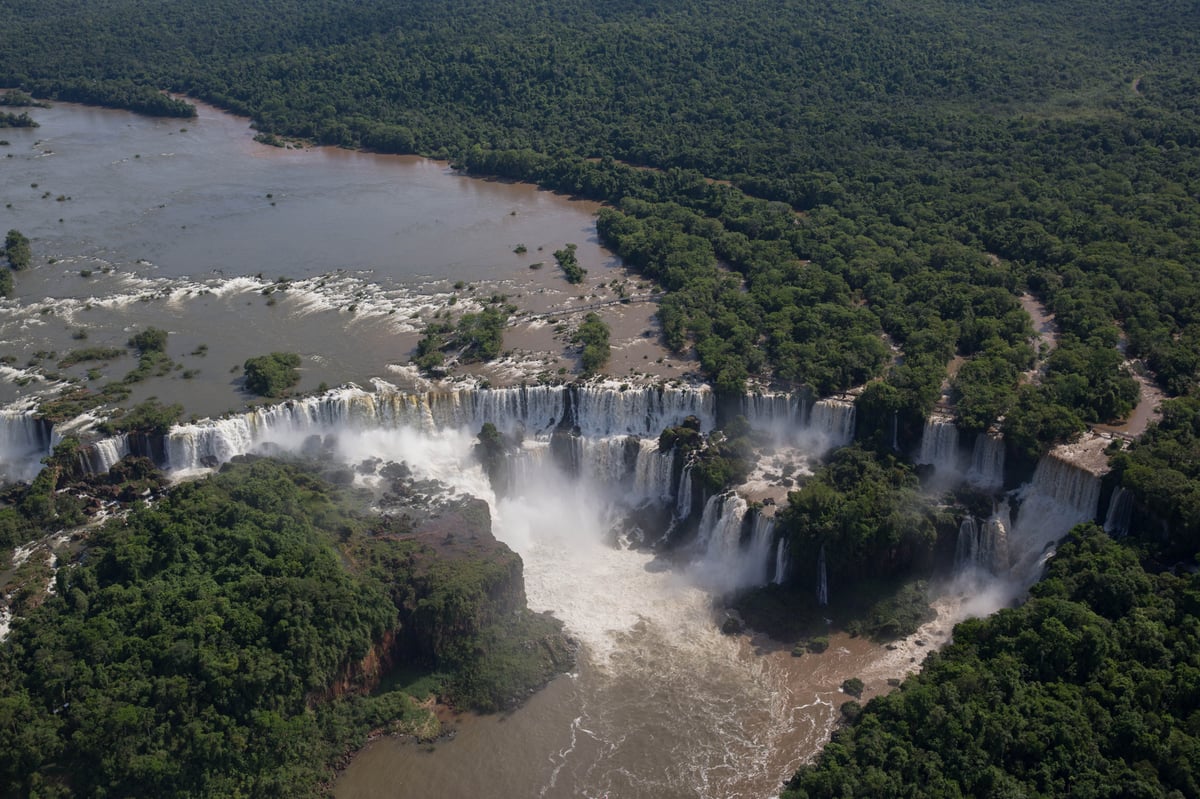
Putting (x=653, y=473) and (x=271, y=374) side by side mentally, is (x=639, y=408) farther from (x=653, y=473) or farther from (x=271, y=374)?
(x=271, y=374)

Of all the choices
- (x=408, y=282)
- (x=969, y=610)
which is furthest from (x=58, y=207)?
(x=969, y=610)

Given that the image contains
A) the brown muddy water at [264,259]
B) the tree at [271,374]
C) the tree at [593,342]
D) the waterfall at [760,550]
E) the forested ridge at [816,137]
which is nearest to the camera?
the waterfall at [760,550]

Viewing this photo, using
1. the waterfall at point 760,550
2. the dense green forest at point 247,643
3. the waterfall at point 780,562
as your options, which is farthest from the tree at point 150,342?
the waterfall at point 780,562

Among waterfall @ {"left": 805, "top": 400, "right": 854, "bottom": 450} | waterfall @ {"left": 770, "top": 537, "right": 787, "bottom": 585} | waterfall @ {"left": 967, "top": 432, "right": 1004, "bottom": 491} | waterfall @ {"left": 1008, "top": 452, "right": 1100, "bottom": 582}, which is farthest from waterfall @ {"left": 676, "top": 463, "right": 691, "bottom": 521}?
waterfall @ {"left": 1008, "top": 452, "right": 1100, "bottom": 582}

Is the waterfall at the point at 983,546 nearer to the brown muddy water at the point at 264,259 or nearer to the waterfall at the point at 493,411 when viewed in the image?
the waterfall at the point at 493,411

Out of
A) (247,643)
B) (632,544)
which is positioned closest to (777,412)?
(632,544)

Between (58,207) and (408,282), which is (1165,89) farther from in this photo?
(58,207)
